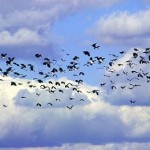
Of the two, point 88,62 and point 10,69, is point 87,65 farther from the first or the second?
point 10,69

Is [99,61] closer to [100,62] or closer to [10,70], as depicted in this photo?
[100,62]

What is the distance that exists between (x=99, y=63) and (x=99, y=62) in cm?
339

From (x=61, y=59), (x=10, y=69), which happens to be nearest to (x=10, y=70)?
Answer: (x=10, y=69)

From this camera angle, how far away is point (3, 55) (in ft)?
648

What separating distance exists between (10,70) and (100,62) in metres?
32.7

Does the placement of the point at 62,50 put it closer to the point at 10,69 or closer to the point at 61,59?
the point at 61,59

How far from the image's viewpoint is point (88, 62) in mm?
193875

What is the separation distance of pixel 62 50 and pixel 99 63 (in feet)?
44.7

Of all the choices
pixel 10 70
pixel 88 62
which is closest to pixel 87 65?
pixel 88 62

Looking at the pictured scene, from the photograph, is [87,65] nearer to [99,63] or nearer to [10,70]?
[99,63]

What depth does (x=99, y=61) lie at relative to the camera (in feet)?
623

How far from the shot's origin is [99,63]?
194375 mm

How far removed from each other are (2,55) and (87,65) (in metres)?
29.7

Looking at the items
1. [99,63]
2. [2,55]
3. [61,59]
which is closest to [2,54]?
[2,55]
